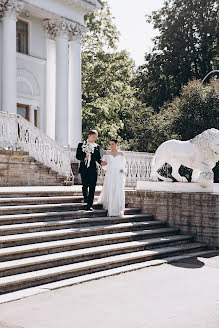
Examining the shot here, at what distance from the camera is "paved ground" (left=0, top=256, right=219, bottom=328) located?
5.67 metres

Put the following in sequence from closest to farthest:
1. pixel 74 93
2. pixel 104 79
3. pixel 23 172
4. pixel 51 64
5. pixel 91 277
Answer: pixel 91 277 → pixel 23 172 → pixel 74 93 → pixel 51 64 → pixel 104 79

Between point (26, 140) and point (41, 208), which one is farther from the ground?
point (26, 140)

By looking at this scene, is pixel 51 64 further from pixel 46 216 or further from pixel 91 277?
pixel 91 277

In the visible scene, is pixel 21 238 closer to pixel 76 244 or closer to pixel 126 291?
pixel 76 244

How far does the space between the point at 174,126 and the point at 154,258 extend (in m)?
15.0

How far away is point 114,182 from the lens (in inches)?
456

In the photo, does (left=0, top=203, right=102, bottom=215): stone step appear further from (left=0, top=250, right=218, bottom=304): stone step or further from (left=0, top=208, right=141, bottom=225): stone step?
(left=0, top=250, right=218, bottom=304): stone step

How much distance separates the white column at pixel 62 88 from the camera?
25538mm

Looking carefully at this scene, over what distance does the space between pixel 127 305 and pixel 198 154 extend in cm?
642

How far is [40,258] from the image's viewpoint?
7.93 meters

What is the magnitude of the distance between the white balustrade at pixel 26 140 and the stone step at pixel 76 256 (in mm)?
7542

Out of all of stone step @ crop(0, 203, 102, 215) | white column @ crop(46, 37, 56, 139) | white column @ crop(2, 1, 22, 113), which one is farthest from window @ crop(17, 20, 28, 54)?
stone step @ crop(0, 203, 102, 215)

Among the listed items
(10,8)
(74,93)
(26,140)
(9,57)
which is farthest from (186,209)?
(74,93)

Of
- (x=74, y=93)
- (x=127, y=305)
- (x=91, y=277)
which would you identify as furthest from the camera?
(x=74, y=93)
